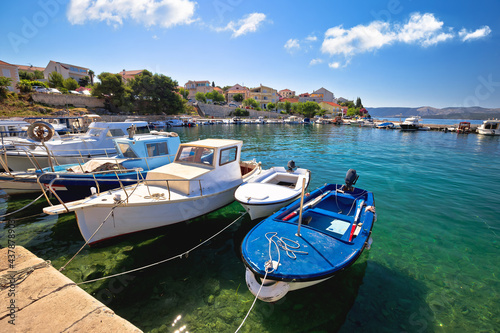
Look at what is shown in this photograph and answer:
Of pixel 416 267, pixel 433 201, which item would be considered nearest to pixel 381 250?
pixel 416 267

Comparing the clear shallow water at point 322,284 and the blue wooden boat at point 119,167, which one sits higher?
the blue wooden boat at point 119,167

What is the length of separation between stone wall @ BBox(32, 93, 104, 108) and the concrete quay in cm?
6385

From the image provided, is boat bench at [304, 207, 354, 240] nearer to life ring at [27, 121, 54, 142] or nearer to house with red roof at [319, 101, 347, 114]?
life ring at [27, 121, 54, 142]

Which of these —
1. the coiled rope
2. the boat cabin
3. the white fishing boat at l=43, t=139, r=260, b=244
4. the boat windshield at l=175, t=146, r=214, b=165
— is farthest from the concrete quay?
the boat windshield at l=175, t=146, r=214, b=165

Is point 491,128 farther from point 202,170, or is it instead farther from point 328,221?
point 202,170

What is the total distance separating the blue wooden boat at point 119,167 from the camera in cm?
857

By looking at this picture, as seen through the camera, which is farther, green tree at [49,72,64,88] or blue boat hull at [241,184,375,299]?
green tree at [49,72,64,88]

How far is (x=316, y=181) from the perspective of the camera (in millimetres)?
13828

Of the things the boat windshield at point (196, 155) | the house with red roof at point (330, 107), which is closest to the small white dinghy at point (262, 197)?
the boat windshield at point (196, 155)

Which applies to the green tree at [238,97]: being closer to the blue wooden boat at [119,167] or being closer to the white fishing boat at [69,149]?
the white fishing boat at [69,149]

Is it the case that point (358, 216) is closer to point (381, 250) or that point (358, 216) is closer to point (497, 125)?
point (381, 250)

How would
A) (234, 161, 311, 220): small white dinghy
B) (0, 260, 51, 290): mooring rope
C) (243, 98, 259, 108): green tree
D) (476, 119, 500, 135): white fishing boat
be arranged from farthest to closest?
(243, 98, 259, 108): green tree, (476, 119, 500, 135): white fishing boat, (234, 161, 311, 220): small white dinghy, (0, 260, 51, 290): mooring rope

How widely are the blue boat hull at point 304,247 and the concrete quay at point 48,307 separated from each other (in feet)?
8.38

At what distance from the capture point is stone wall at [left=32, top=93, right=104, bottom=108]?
48.2 metres
